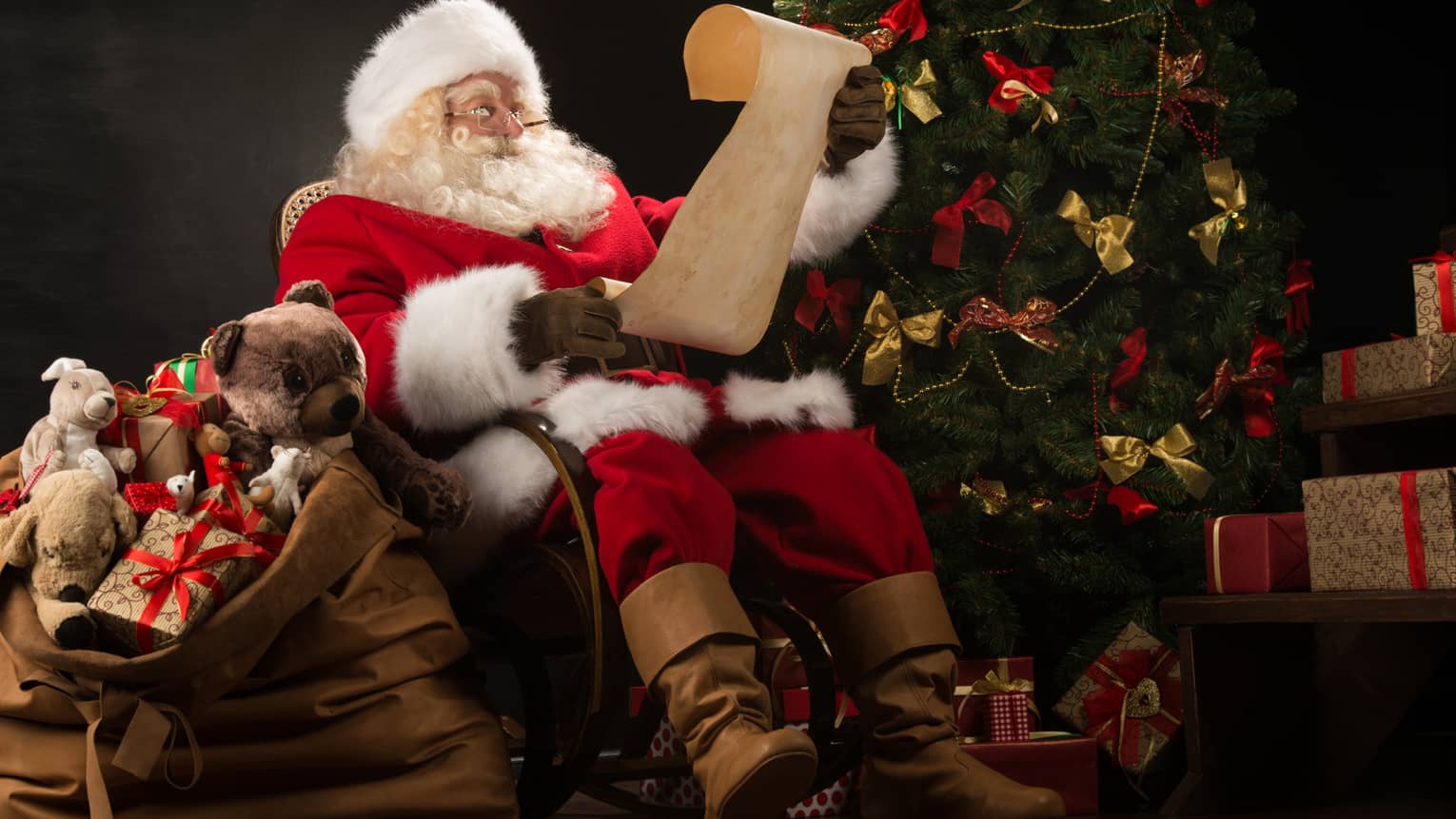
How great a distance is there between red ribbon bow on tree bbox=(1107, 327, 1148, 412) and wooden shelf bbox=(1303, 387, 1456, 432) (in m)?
0.34

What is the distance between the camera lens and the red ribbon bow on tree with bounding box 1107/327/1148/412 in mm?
2707

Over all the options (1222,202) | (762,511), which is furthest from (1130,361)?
(762,511)

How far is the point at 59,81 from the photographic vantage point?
284 centimetres

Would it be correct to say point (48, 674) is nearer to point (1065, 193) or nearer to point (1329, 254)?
point (1065, 193)

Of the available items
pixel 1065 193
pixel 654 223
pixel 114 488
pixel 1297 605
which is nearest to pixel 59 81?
pixel 654 223

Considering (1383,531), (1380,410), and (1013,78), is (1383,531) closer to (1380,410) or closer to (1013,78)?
(1380,410)

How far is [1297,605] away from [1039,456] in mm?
595

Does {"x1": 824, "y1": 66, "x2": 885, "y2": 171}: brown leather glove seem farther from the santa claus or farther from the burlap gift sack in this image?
the burlap gift sack

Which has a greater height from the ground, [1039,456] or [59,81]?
[59,81]

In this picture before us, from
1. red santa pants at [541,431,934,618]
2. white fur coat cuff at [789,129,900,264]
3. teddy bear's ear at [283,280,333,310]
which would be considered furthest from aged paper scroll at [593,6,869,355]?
teddy bear's ear at [283,280,333,310]

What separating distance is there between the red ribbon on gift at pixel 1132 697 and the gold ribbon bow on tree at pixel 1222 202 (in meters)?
0.82

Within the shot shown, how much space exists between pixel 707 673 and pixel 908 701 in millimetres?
332

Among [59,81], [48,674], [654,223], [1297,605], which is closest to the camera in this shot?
[48,674]

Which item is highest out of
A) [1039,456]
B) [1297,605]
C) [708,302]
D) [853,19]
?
[853,19]
